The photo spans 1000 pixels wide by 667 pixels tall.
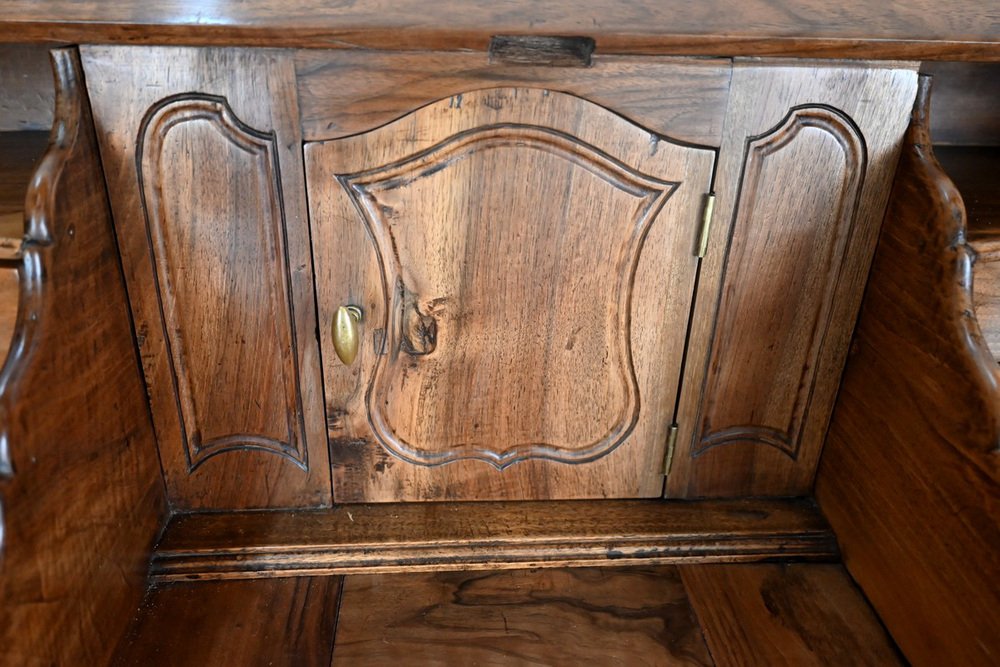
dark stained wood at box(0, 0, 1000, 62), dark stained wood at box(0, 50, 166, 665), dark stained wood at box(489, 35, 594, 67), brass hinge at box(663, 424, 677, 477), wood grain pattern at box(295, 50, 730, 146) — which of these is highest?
dark stained wood at box(0, 0, 1000, 62)

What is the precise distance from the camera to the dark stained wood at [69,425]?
63 cm

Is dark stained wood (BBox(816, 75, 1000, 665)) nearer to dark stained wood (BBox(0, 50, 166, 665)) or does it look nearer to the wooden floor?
the wooden floor

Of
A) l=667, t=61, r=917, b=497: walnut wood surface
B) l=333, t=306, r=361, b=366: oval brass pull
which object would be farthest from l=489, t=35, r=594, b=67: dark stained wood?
l=333, t=306, r=361, b=366: oval brass pull

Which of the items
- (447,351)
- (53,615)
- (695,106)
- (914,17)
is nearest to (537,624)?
(447,351)

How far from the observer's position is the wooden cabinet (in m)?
0.72

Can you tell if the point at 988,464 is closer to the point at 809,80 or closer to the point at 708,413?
the point at 708,413

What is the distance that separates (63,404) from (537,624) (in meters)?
0.54

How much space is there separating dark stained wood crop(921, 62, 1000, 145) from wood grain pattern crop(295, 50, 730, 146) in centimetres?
54

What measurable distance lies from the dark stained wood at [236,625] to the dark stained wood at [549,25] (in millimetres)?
596

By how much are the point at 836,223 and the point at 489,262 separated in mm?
387

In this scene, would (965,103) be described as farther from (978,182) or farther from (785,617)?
(785,617)

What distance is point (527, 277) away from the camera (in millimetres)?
811

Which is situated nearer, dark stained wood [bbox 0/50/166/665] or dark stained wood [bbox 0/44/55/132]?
dark stained wood [bbox 0/50/166/665]

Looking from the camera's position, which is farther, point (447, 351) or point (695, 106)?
point (447, 351)
